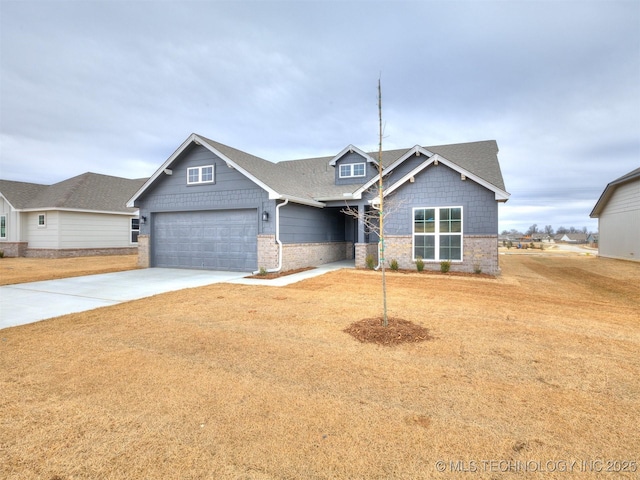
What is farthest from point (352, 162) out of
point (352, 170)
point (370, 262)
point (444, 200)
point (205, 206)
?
point (205, 206)

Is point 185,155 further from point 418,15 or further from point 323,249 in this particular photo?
point 418,15

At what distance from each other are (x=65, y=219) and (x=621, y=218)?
37.3 metres

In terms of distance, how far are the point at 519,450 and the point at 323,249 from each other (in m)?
14.3

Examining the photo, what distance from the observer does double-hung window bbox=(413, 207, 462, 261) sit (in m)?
12.9

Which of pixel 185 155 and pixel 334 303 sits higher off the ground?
pixel 185 155

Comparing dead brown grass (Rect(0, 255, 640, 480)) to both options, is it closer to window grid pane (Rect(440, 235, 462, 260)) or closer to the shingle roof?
window grid pane (Rect(440, 235, 462, 260))

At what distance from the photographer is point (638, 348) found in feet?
15.2

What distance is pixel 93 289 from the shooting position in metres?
9.48

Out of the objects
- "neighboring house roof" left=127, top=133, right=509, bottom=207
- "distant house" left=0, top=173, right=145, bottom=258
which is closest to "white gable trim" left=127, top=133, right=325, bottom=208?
"neighboring house roof" left=127, top=133, right=509, bottom=207

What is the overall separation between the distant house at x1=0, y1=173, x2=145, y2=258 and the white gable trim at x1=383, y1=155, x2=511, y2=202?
2121cm

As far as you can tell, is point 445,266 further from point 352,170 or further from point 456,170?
point 352,170

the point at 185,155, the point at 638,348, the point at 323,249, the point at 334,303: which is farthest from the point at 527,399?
the point at 185,155

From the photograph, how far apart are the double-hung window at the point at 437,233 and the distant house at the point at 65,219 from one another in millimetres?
22057

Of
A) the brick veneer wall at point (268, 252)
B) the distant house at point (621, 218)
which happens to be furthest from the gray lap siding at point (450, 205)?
the distant house at point (621, 218)
